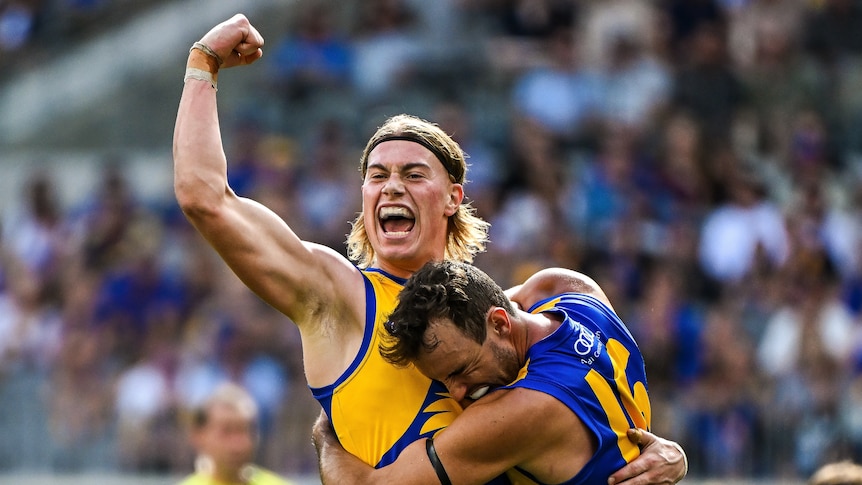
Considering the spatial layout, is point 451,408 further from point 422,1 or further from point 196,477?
point 422,1

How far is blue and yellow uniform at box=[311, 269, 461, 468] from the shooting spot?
5152mm

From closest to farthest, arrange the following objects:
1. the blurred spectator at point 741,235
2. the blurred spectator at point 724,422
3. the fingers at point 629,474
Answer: the fingers at point 629,474 < the blurred spectator at point 724,422 < the blurred spectator at point 741,235

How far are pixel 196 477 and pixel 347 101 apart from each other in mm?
7053

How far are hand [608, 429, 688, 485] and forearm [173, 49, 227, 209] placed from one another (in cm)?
171

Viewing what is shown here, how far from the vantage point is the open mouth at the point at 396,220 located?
Result: 18.2 ft

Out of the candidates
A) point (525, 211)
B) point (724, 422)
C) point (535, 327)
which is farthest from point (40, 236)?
point (535, 327)

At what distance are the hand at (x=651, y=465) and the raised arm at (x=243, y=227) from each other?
1080 millimetres

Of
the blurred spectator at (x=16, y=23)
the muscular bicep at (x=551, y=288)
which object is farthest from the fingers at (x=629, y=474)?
the blurred spectator at (x=16, y=23)

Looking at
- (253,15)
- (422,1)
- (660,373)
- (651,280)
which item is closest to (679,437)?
(660,373)

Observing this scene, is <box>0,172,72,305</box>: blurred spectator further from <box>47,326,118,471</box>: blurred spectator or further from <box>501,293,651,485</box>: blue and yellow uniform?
<box>501,293,651,485</box>: blue and yellow uniform

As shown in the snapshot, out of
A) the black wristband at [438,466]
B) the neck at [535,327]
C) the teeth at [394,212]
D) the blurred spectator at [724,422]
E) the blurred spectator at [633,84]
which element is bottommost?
the blurred spectator at [724,422]

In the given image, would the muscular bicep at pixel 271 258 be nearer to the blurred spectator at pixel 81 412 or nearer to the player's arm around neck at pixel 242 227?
the player's arm around neck at pixel 242 227

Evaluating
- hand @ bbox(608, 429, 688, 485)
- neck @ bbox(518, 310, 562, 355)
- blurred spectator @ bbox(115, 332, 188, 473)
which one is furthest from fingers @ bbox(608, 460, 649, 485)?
blurred spectator @ bbox(115, 332, 188, 473)

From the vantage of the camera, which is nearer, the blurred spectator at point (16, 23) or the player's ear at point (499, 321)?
the player's ear at point (499, 321)
